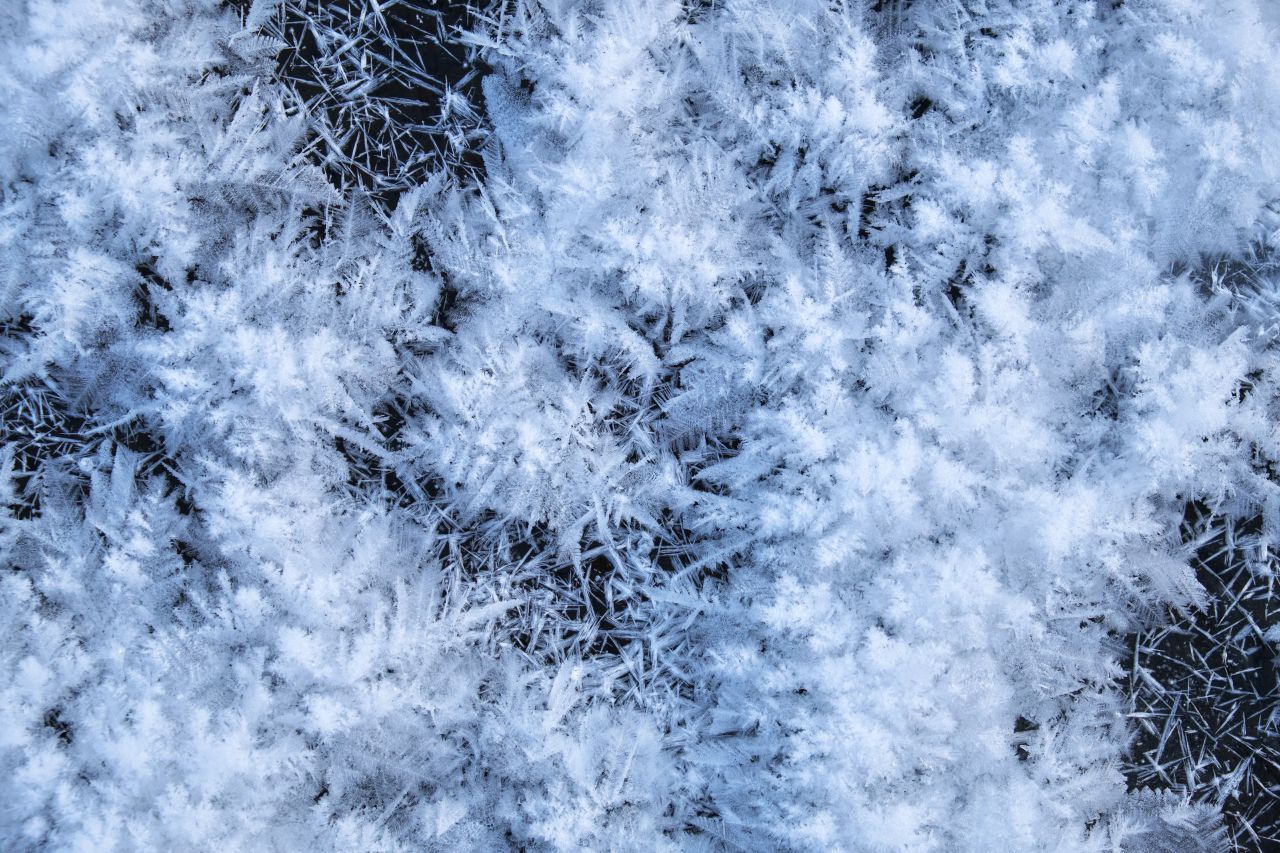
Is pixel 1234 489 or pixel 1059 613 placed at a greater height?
pixel 1234 489

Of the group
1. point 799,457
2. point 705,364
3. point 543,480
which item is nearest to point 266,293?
point 543,480

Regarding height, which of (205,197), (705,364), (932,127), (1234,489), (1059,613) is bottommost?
(1059,613)

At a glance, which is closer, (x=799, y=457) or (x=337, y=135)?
(x=799, y=457)

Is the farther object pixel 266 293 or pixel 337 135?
pixel 337 135

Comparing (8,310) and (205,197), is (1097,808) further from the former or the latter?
(8,310)

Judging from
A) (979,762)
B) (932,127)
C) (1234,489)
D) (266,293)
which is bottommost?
(979,762)

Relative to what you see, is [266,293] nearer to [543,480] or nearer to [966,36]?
[543,480]

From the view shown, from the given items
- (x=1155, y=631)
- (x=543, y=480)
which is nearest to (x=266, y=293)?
(x=543, y=480)
